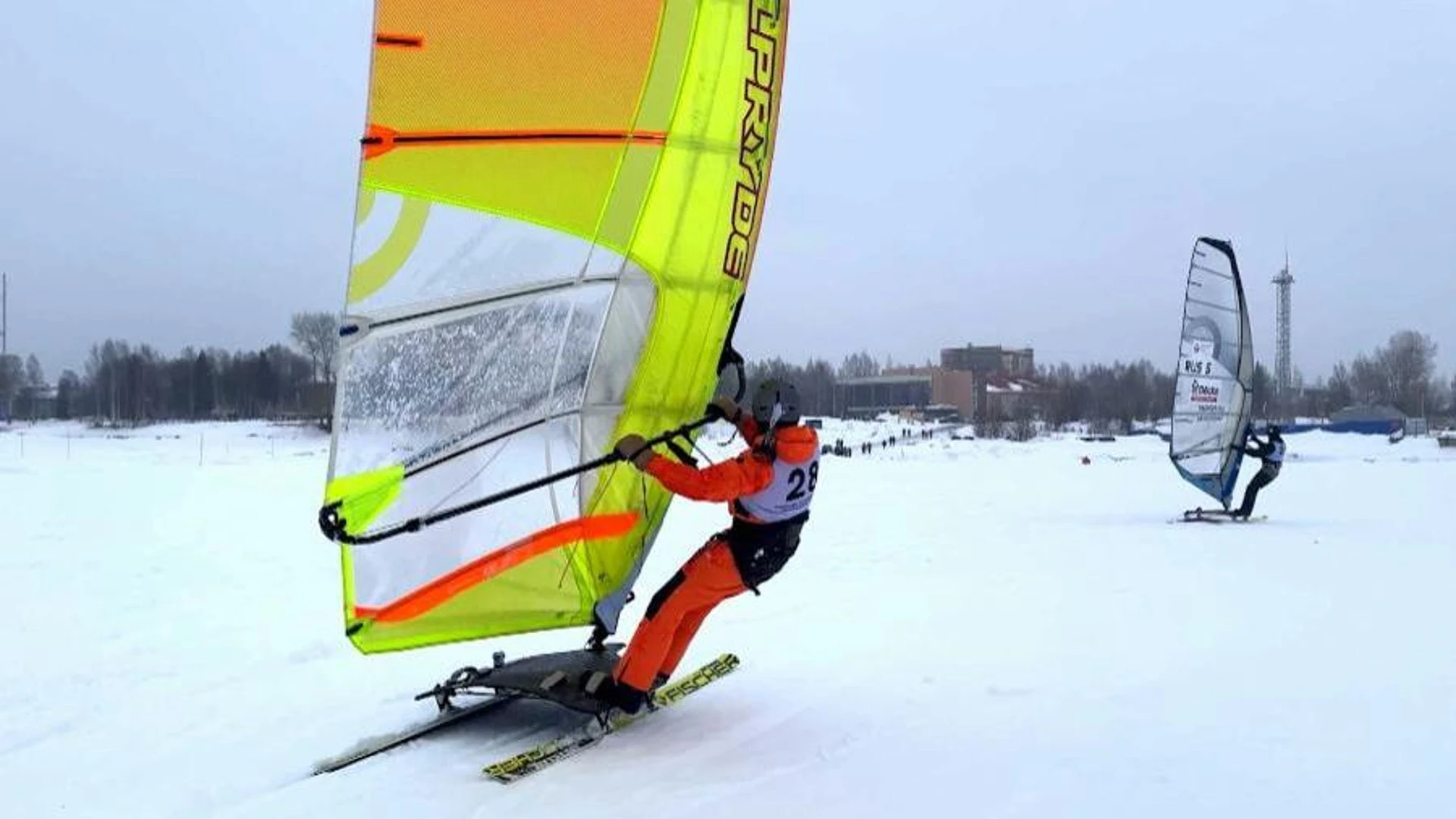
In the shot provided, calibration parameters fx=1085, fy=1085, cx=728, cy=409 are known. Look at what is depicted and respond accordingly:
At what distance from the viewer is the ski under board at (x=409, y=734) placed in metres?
3.86

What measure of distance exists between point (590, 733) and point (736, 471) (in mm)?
1171

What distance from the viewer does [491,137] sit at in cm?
342

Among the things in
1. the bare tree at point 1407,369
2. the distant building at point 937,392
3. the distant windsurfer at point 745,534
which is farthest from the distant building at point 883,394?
the distant windsurfer at point 745,534

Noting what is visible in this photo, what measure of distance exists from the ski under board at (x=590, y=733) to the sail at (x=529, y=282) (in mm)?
459

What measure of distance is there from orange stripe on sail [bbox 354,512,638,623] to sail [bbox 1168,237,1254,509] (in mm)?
11874

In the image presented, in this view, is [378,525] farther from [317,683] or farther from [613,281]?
[317,683]

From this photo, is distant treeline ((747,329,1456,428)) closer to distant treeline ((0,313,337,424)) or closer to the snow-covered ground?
distant treeline ((0,313,337,424))

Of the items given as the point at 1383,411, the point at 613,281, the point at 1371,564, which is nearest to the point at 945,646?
the point at 613,281

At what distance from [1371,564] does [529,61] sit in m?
8.62

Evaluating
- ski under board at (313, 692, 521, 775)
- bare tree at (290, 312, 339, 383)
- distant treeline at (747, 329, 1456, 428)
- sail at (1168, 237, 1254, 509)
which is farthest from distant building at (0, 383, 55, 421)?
ski under board at (313, 692, 521, 775)

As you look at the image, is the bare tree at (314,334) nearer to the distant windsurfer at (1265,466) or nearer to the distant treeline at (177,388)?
the distant treeline at (177,388)

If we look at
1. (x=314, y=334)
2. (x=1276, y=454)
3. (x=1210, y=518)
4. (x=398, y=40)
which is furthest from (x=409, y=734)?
(x=314, y=334)

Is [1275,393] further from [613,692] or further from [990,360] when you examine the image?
[613,692]

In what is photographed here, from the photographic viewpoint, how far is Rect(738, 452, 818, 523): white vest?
3.95 metres
